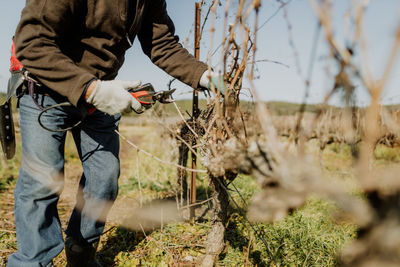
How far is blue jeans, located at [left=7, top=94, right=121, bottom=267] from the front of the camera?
155cm

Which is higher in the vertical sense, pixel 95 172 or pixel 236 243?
pixel 95 172

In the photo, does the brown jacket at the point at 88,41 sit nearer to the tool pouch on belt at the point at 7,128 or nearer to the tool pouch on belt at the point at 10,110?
the tool pouch on belt at the point at 10,110

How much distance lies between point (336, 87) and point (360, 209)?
34cm

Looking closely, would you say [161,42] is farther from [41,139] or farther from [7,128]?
[7,128]

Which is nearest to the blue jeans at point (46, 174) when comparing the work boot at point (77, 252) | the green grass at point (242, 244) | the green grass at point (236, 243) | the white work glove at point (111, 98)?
the work boot at point (77, 252)

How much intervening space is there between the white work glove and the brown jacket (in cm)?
7

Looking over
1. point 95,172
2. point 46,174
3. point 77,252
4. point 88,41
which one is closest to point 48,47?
point 88,41

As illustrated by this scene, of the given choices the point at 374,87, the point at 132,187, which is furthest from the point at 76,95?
the point at 132,187

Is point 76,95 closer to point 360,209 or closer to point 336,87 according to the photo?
point 336,87

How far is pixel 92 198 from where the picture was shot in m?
1.84

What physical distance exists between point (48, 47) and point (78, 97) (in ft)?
1.01

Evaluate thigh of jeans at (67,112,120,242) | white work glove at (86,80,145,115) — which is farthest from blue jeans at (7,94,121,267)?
white work glove at (86,80,145,115)

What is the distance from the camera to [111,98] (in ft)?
4.92

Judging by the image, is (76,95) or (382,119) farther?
(382,119)
